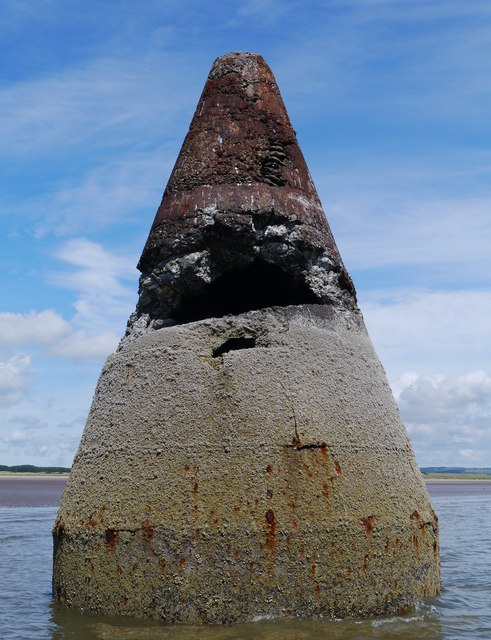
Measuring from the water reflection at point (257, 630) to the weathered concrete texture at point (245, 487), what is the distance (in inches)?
4.0

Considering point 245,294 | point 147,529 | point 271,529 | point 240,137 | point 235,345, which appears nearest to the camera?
point 271,529

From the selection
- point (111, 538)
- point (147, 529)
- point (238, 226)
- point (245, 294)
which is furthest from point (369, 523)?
point (238, 226)

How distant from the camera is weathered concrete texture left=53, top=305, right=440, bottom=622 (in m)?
6.07

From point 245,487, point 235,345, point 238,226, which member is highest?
point 238,226

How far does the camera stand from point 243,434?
6.34 meters

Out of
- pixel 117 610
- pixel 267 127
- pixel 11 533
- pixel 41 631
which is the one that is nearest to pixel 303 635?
pixel 117 610

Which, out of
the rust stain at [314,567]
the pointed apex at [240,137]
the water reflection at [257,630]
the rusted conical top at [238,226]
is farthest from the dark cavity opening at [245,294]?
the water reflection at [257,630]

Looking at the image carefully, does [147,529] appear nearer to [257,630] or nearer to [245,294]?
[257,630]

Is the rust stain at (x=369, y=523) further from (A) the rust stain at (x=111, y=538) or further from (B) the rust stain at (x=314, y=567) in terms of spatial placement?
(A) the rust stain at (x=111, y=538)

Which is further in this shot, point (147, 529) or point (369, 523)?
point (369, 523)

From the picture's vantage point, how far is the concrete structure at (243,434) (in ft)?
20.0

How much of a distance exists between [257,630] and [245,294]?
3191mm

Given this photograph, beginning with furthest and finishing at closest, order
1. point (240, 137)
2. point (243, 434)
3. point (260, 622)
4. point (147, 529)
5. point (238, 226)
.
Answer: point (240, 137) → point (238, 226) → point (243, 434) → point (147, 529) → point (260, 622)

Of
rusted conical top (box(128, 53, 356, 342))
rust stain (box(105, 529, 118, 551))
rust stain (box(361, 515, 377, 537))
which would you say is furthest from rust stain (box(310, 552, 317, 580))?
rusted conical top (box(128, 53, 356, 342))
